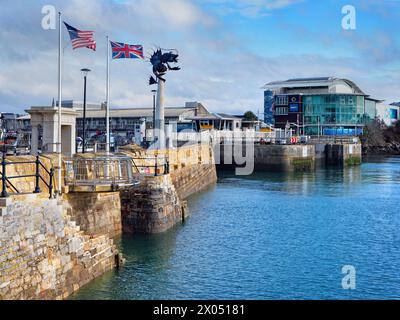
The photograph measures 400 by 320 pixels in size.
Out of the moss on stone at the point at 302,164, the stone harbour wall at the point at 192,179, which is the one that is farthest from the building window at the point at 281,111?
the stone harbour wall at the point at 192,179

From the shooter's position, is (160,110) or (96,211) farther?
(160,110)

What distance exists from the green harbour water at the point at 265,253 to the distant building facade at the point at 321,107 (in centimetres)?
8306

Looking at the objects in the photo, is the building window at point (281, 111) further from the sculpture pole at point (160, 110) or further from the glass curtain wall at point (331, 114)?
the sculpture pole at point (160, 110)

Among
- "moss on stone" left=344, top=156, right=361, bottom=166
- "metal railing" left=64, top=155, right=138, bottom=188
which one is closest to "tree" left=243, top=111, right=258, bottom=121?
"moss on stone" left=344, top=156, right=361, bottom=166

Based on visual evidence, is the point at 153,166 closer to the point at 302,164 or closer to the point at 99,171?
the point at 99,171

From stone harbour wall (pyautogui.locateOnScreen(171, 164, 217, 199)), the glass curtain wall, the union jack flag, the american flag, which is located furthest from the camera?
the glass curtain wall

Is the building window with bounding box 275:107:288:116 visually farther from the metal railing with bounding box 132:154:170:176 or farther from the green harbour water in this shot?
the metal railing with bounding box 132:154:170:176

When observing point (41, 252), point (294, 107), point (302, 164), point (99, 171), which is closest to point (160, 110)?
point (99, 171)

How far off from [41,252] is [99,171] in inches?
245

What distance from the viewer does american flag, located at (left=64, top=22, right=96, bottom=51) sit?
2425 cm

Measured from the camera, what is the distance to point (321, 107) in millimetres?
125625

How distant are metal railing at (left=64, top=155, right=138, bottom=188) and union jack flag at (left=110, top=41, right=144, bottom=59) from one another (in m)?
9.97

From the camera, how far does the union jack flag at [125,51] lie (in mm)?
30672

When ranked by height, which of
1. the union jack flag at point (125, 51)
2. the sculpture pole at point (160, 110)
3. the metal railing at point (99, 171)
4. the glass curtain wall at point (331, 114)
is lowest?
the metal railing at point (99, 171)
